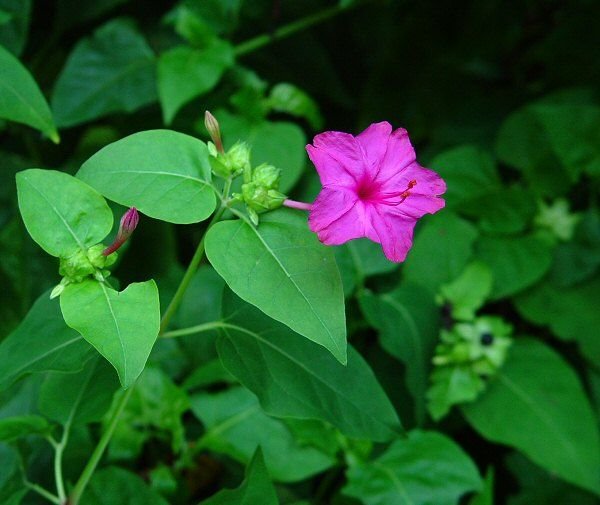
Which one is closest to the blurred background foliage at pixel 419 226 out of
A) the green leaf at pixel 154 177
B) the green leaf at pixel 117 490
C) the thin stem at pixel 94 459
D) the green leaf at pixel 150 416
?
the green leaf at pixel 150 416

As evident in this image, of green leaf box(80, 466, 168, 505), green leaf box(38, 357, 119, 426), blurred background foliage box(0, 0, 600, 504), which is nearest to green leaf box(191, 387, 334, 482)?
blurred background foliage box(0, 0, 600, 504)

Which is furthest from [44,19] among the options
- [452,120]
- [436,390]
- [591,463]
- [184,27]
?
[591,463]

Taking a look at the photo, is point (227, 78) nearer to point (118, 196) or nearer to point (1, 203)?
point (1, 203)

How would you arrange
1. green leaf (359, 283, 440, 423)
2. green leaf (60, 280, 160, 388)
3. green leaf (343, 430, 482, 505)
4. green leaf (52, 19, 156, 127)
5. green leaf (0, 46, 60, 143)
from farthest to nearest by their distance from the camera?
green leaf (52, 19, 156, 127) → green leaf (359, 283, 440, 423) → green leaf (343, 430, 482, 505) → green leaf (0, 46, 60, 143) → green leaf (60, 280, 160, 388)

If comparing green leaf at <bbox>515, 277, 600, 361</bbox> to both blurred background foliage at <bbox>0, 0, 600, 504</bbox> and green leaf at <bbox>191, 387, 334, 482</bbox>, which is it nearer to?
blurred background foliage at <bbox>0, 0, 600, 504</bbox>

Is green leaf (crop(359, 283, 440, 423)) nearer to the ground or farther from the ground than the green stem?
nearer to the ground

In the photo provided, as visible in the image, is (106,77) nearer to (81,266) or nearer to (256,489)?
(81,266)

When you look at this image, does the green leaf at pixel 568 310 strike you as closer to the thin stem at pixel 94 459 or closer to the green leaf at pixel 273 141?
the green leaf at pixel 273 141
